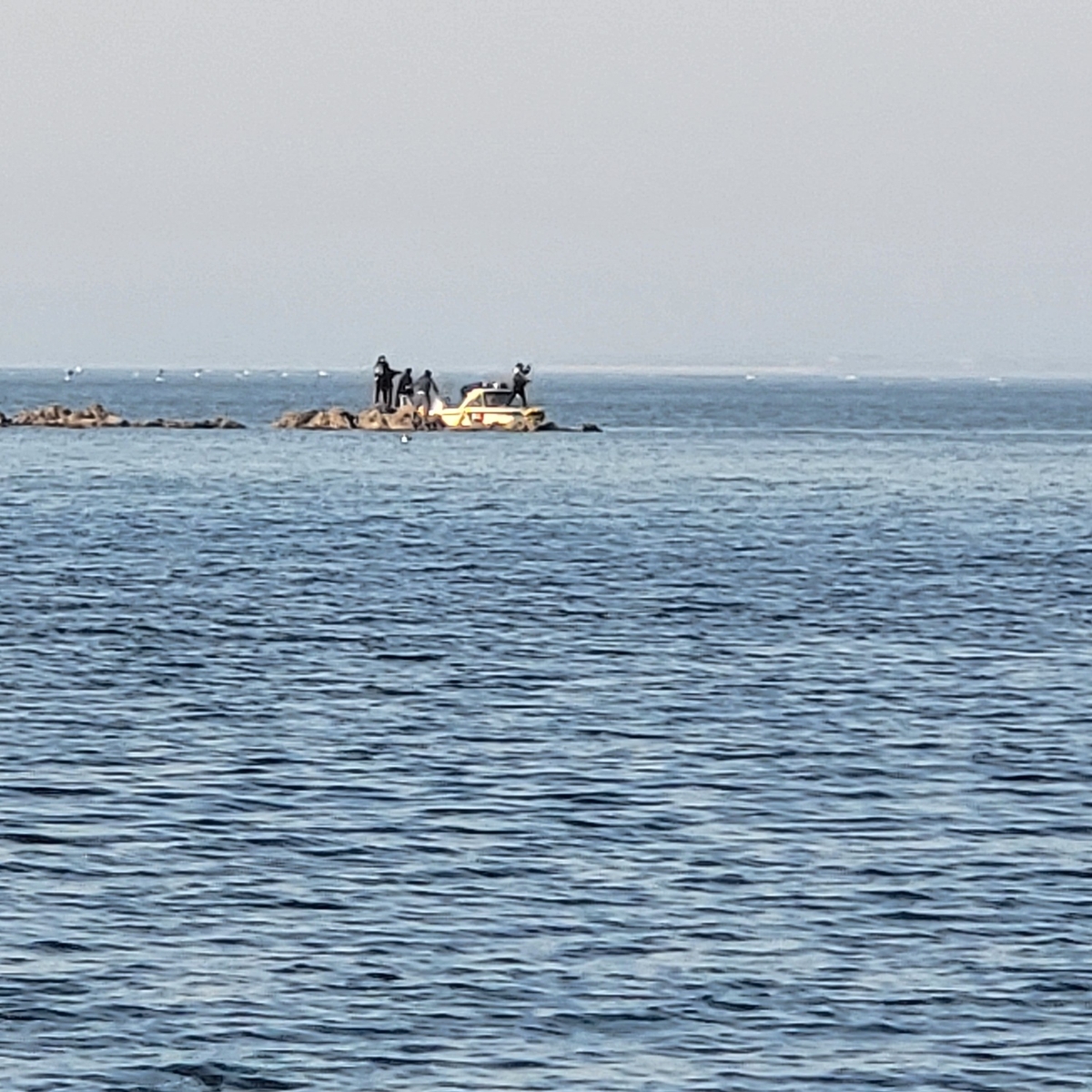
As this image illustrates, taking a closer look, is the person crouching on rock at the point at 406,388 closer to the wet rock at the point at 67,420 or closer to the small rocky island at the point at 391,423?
the small rocky island at the point at 391,423

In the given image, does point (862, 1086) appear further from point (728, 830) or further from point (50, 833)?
point (50, 833)

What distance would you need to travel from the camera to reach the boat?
491 ft

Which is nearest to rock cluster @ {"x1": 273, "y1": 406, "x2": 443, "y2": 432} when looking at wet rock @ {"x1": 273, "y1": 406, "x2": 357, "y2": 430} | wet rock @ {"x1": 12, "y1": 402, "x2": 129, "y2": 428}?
wet rock @ {"x1": 273, "y1": 406, "x2": 357, "y2": 430}

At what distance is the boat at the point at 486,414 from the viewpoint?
149750 millimetres

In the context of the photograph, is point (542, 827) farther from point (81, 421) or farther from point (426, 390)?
point (81, 421)

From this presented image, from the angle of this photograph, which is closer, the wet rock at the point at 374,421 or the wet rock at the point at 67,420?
the wet rock at the point at 374,421

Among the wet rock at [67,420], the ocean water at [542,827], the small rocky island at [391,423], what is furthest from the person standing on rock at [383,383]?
the ocean water at [542,827]

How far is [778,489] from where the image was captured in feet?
327

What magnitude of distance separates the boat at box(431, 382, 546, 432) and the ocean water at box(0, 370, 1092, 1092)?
8787cm

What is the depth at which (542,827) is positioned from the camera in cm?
2620

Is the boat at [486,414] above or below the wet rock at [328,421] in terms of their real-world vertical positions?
above

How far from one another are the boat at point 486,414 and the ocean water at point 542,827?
3460 inches

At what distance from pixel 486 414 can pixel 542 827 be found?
409 ft

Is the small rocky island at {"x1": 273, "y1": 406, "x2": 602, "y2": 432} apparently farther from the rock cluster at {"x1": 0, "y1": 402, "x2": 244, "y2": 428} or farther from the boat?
the rock cluster at {"x1": 0, "y1": 402, "x2": 244, "y2": 428}
